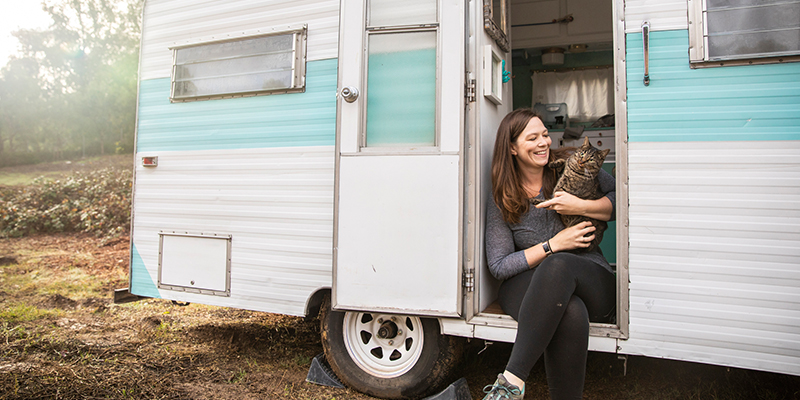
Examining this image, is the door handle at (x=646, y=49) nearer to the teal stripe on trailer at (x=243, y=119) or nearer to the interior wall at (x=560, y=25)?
the teal stripe on trailer at (x=243, y=119)

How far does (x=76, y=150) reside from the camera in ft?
56.0

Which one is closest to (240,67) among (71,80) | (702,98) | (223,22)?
(223,22)

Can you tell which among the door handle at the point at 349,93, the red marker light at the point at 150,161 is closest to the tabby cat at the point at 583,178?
the door handle at the point at 349,93

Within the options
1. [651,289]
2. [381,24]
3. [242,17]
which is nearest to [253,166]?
[242,17]

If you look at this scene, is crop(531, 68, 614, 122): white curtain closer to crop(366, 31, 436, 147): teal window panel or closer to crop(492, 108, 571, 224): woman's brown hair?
crop(492, 108, 571, 224): woman's brown hair

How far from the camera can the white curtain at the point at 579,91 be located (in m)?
4.47

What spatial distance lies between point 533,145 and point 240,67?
2001mm

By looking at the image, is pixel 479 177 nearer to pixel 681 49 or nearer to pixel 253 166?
pixel 681 49

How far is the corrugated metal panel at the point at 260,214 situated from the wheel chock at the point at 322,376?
0.37 m

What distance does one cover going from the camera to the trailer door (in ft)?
8.28

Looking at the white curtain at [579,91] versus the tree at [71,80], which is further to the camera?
the tree at [71,80]

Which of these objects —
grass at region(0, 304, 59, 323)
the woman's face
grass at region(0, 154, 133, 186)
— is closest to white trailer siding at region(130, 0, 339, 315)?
the woman's face

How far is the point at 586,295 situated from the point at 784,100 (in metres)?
1.23

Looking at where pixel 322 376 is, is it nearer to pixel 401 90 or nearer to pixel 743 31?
pixel 401 90
